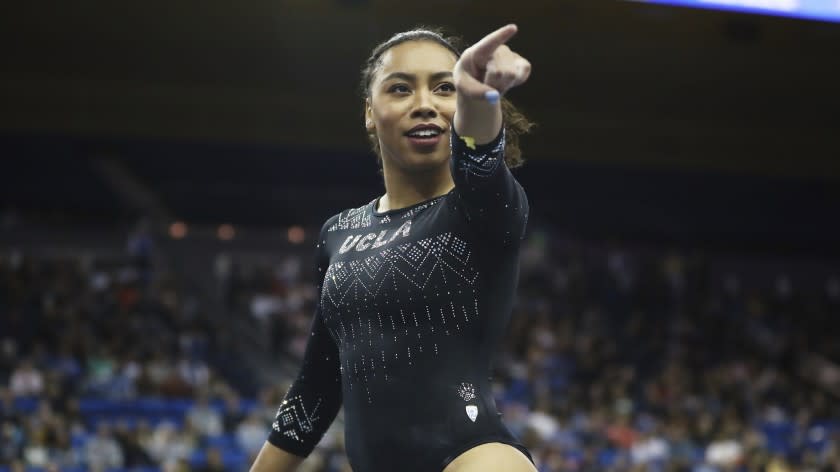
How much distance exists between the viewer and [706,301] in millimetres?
17516

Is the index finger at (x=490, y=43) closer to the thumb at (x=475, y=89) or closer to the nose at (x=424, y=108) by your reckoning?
the thumb at (x=475, y=89)

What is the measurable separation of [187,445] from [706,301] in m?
10.5

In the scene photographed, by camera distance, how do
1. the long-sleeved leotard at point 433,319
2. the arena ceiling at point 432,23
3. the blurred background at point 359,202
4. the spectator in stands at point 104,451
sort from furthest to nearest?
the arena ceiling at point 432,23
the blurred background at point 359,202
the spectator in stands at point 104,451
the long-sleeved leotard at point 433,319

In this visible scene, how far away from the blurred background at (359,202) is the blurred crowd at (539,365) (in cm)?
5

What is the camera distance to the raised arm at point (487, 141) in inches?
66.2

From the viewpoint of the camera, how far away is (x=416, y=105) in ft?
6.57

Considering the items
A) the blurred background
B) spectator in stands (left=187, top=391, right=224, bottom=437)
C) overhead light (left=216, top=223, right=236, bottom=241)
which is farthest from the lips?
overhead light (left=216, top=223, right=236, bottom=241)

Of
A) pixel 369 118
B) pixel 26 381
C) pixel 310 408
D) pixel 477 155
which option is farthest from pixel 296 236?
pixel 477 155

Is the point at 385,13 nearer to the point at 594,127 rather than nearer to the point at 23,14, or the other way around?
the point at 23,14

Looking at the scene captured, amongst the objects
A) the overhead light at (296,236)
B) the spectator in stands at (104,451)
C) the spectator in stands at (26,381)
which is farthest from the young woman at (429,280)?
the overhead light at (296,236)

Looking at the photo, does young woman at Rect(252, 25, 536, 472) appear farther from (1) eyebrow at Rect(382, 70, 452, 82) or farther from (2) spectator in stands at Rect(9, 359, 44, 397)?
(2) spectator in stands at Rect(9, 359, 44, 397)

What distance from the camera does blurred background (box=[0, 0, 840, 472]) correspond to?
435 inches

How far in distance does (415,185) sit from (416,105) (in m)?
0.18

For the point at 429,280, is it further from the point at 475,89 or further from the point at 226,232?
the point at 226,232
